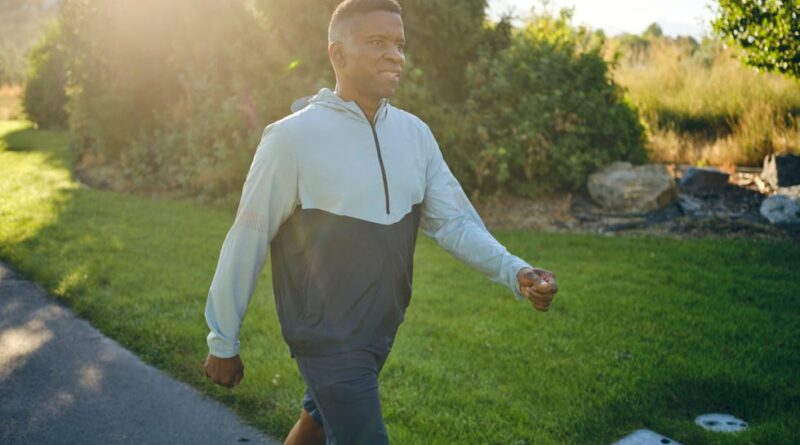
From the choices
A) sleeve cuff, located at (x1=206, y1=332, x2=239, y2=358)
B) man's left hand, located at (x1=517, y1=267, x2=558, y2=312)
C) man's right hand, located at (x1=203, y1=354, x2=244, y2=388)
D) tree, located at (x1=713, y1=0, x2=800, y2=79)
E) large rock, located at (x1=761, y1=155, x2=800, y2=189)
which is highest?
tree, located at (x1=713, y1=0, x2=800, y2=79)

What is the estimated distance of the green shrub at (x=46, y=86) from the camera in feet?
85.0

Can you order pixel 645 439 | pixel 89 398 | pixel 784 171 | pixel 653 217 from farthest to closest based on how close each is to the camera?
pixel 784 171 < pixel 653 217 < pixel 89 398 < pixel 645 439

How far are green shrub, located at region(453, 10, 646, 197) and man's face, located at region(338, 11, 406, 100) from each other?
22.7ft

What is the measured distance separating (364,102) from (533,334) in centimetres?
342

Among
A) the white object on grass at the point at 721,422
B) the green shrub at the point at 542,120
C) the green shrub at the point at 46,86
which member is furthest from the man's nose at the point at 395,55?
the green shrub at the point at 46,86

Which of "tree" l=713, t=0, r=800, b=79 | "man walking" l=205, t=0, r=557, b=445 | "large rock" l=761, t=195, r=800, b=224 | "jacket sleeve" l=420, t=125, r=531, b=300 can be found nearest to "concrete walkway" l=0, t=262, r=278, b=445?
"man walking" l=205, t=0, r=557, b=445

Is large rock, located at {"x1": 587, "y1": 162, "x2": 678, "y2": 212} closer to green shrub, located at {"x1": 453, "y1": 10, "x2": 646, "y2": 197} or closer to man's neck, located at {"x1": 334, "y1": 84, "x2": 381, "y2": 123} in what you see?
green shrub, located at {"x1": 453, "y1": 10, "x2": 646, "y2": 197}

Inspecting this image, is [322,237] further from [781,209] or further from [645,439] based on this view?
[781,209]

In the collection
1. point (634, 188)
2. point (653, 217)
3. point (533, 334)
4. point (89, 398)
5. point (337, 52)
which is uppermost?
point (337, 52)

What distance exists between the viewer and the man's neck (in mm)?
2729

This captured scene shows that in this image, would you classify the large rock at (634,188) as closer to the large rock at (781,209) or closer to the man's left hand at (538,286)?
the large rock at (781,209)

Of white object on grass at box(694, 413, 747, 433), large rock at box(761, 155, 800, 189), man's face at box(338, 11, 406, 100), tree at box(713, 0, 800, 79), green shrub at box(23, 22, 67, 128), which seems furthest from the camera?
green shrub at box(23, 22, 67, 128)

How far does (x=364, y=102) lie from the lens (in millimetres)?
2730

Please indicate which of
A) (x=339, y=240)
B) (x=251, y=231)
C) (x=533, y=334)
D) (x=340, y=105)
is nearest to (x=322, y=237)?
(x=339, y=240)
